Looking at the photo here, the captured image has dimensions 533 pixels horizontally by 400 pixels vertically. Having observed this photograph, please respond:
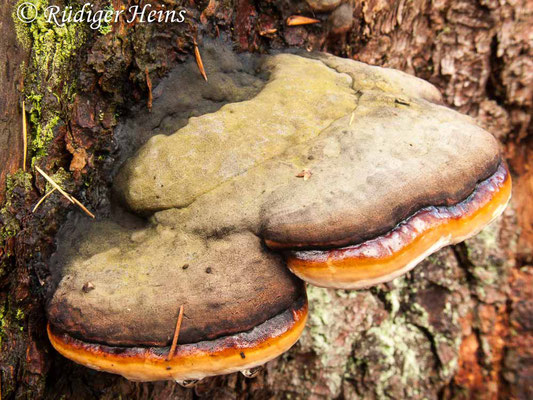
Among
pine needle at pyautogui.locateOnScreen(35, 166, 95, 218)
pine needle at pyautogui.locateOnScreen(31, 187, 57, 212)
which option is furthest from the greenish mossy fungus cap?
pine needle at pyautogui.locateOnScreen(31, 187, 57, 212)

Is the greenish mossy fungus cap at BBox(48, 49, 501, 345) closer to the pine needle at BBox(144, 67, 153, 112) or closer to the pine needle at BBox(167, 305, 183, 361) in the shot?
the pine needle at BBox(167, 305, 183, 361)

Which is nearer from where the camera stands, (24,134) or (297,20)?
(24,134)

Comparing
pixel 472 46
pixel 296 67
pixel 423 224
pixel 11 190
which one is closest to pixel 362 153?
pixel 423 224

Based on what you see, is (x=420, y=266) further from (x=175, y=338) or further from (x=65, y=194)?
(x=65, y=194)

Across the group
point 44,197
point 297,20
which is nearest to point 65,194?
point 44,197

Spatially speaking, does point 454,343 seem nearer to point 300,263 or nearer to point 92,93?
point 300,263

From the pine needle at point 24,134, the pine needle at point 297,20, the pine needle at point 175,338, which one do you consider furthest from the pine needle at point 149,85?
the pine needle at point 175,338
